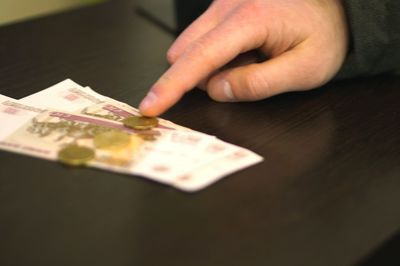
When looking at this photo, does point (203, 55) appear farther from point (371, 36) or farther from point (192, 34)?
point (371, 36)

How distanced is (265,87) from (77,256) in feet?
1.04

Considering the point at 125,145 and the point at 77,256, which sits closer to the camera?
the point at 77,256

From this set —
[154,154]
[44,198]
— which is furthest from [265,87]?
[44,198]

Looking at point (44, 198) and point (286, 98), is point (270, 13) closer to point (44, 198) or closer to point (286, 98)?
point (286, 98)

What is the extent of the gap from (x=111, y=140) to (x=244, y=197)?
15 cm

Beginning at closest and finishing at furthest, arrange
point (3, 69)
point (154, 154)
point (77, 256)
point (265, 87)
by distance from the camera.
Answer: point (77, 256), point (154, 154), point (265, 87), point (3, 69)

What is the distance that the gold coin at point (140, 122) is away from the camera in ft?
1.93

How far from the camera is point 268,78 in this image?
64 centimetres

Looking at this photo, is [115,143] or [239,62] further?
[239,62]

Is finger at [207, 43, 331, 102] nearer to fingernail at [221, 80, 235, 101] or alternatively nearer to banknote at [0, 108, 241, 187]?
fingernail at [221, 80, 235, 101]

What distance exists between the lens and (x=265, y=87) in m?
0.65

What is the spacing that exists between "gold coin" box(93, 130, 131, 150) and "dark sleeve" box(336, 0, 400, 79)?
31cm

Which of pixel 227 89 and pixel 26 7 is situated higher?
pixel 227 89

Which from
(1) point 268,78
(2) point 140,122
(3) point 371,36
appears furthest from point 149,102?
(3) point 371,36
